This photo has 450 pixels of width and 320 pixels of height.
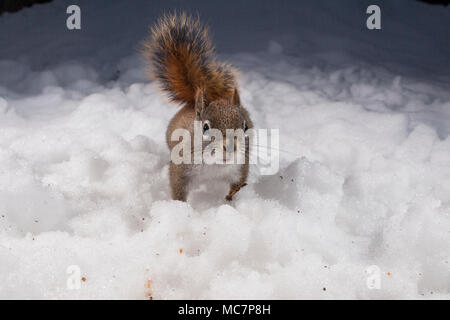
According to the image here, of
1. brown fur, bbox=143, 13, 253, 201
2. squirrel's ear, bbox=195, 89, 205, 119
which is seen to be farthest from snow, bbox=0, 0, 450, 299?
squirrel's ear, bbox=195, 89, 205, 119

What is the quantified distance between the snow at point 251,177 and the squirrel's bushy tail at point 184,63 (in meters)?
0.44

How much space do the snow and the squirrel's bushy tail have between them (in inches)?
17.5

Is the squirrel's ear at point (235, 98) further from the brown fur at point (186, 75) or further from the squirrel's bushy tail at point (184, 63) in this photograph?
the squirrel's bushy tail at point (184, 63)

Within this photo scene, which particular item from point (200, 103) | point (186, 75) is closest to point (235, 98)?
point (200, 103)

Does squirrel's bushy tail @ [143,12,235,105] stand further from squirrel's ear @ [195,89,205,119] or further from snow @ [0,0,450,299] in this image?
snow @ [0,0,450,299]

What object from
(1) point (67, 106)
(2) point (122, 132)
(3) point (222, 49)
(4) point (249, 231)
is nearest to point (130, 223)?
(4) point (249, 231)

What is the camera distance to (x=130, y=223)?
5.51 ft

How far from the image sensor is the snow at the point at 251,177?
1361 millimetres

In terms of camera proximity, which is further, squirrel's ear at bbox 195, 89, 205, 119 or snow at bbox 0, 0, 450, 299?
squirrel's ear at bbox 195, 89, 205, 119

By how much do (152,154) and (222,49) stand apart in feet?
6.82

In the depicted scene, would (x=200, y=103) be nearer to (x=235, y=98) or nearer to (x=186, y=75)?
(x=235, y=98)

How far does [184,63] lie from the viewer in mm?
1988

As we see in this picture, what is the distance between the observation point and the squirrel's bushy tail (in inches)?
78.3

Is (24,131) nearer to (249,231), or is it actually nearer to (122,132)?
(122,132)
